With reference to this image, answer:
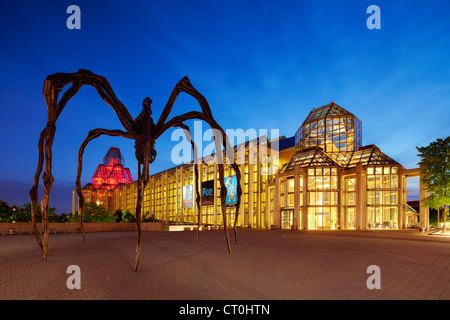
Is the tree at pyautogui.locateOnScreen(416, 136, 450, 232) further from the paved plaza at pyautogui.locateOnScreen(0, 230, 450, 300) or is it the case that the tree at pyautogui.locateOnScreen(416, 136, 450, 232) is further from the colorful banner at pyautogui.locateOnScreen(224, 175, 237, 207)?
the colorful banner at pyautogui.locateOnScreen(224, 175, 237, 207)

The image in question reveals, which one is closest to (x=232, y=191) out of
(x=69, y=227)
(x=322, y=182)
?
(x=322, y=182)

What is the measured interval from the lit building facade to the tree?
9.28 m

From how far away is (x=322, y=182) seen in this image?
40.0 meters

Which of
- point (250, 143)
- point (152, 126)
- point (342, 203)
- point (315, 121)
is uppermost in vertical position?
point (315, 121)

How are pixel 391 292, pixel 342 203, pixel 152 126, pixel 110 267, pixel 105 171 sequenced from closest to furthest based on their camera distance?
pixel 391 292, pixel 152 126, pixel 110 267, pixel 342 203, pixel 105 171

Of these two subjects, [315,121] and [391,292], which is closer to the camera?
[391,292]

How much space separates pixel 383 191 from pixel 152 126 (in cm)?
4291

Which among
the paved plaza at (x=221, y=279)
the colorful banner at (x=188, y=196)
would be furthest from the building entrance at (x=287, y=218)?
the colorful banner at (x=188, y=196)

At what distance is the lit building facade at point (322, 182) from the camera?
39062mm

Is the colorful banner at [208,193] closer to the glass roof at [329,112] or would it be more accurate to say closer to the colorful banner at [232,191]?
the colorful banner at [232,191]

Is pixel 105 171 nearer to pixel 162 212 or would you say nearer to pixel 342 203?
pixel 162 212

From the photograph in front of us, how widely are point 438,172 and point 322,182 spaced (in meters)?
14.0

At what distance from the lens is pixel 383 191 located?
135 ft
